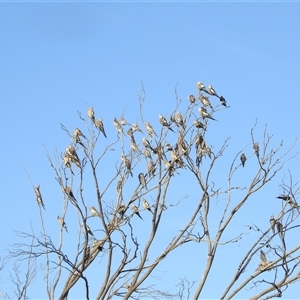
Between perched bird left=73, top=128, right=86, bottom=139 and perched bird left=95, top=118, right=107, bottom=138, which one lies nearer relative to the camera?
perched bird left=73, top=128, right=86, bottom=139

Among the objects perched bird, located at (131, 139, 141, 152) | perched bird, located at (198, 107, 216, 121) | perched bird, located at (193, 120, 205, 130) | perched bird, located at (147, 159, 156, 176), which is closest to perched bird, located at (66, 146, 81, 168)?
perched bird, located at (131, 139, 141, 152)

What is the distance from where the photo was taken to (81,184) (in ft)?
34.3

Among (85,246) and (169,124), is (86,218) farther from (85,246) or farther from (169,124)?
(169,124)

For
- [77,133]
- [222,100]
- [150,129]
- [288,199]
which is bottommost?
[288,199]

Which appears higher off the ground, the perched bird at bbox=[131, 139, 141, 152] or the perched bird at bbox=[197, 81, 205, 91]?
the perched bird at bbox=[197, 81, 205, 91]

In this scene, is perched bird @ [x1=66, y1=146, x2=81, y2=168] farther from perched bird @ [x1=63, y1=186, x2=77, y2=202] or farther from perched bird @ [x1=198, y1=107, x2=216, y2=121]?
perched bird @ [x1=198, y1=107, x2=216, y2=121]

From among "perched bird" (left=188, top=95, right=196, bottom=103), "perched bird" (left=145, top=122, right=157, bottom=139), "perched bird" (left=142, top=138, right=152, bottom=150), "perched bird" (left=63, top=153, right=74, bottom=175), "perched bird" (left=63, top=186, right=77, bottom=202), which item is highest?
"perched bird" (left=188, top=95, right=196, bottom=103)

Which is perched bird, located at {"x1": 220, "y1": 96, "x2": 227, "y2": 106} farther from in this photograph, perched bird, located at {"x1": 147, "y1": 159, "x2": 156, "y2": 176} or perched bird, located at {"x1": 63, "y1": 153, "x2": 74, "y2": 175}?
perched bird, located at {"x1": 63, "y1": 153, "x2": 74, "y2": 175}

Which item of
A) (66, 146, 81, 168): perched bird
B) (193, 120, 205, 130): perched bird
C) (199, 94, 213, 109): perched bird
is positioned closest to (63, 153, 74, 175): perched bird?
(66, 146, 81, 168): perched bird

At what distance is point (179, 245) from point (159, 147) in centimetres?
152

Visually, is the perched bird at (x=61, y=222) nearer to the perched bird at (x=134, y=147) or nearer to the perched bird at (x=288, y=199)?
the perched bird at (x=134, y=147)

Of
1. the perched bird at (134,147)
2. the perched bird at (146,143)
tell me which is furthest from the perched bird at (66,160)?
the perched bird at (146,143)

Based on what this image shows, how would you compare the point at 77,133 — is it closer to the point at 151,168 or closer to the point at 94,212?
the point at 94,212

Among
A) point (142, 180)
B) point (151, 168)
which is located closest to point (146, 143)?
point (151, 168)
